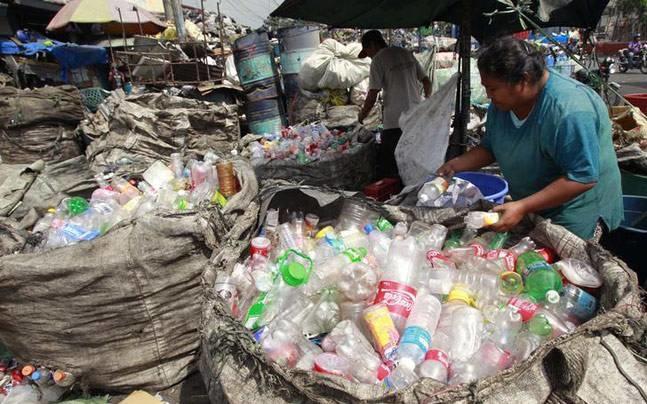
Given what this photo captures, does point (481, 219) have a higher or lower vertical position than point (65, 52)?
lower

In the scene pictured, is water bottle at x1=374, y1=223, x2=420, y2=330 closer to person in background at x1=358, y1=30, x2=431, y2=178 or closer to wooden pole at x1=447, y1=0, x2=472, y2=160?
wooden pole at x1=447, y1=0, x2=472, y2=160

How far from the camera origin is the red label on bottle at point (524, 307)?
161cm

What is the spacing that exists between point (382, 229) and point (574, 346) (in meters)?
1.20

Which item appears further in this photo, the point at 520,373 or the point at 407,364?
the point at 407,364

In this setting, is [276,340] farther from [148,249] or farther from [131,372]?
[131,372]

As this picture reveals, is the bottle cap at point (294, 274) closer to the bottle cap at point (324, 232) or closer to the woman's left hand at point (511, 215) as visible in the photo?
the bottle cap at point (324, 232)

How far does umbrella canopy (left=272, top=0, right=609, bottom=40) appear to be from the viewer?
11.8 feet

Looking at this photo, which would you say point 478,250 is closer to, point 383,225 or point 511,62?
point 383,225

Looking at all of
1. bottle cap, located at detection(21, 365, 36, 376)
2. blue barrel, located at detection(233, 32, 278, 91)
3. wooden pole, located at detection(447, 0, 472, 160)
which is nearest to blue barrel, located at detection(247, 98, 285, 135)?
blue barrel, located at detection(233, 32, 278, 91)

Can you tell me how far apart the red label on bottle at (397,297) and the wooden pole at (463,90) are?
8.79 ft

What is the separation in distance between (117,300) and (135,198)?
1040mm

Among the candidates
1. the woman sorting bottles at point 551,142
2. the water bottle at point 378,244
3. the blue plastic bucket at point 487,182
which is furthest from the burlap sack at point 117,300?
the blue plastic bucket at point 487,182

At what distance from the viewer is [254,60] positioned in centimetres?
706

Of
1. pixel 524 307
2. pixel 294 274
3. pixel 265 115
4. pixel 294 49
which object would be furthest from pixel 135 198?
pixel 294 49
